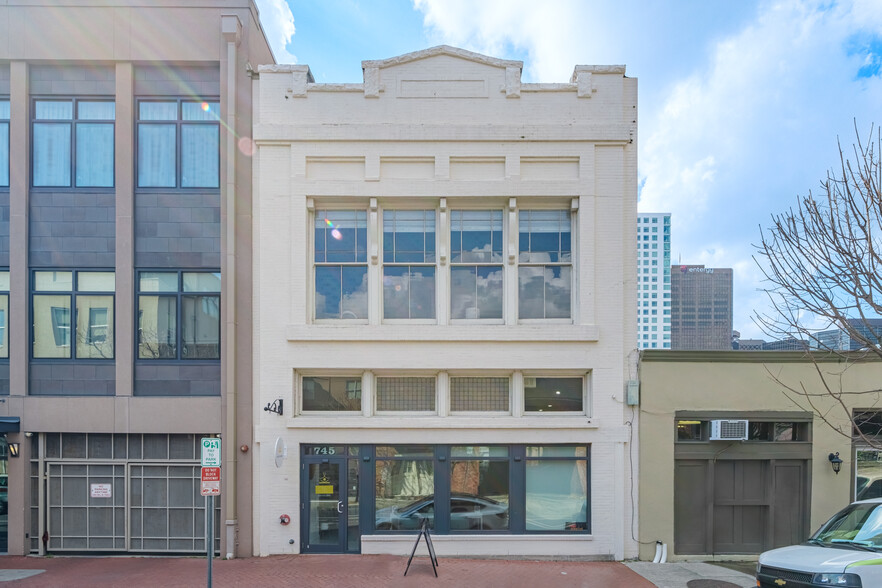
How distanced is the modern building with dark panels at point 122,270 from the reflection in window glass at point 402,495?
2.75 meters

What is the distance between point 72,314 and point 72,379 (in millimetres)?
1369

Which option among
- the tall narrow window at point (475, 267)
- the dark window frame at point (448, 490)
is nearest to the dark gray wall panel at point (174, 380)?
the dark window frame at point (448, 490)

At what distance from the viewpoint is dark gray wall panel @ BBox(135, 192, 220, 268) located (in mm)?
10891

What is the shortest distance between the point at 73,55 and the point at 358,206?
6725 millimetres

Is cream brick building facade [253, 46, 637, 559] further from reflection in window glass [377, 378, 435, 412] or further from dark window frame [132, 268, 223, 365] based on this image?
dark window frame [132, 268, 223, 365]

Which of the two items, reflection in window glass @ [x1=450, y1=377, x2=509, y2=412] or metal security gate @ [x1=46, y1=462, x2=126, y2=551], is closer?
metal security gate @ [x1=46, y1=462, x2=126, y2=551]

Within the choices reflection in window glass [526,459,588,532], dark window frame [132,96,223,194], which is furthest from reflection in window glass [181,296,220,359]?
reflection in window glass [526,459,588,532]

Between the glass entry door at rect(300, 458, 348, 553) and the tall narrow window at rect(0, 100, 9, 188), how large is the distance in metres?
8.87

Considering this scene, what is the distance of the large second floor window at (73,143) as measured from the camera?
11039 mm

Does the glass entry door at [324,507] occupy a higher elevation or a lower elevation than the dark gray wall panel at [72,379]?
lower

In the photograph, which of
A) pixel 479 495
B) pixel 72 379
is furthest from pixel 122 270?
pixel 479 495

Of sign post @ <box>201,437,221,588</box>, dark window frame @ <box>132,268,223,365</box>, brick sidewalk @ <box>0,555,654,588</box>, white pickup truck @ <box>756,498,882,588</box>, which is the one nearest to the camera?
white pickup truck @ <box>756,498,882,588</box>

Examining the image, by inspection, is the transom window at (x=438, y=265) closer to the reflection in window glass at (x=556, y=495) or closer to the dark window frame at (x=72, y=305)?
the reflection in window glass at (x=556, y=495)

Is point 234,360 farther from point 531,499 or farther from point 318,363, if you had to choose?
point 531,499
